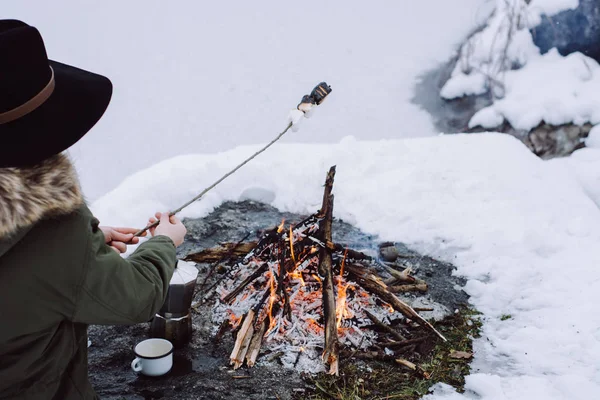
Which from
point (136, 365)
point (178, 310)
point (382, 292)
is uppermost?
point (382, 292)

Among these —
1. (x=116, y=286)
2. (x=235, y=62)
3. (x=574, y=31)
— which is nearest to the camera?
(x=116, y=286)

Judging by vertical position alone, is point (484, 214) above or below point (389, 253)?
above

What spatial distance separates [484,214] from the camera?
241 inches

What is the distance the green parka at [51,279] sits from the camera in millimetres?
1635

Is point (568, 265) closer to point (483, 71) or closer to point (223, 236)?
point (223, 236)

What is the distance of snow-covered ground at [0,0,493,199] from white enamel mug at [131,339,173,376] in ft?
32.7

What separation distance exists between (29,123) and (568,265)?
5.33 m

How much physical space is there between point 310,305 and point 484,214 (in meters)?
3.14

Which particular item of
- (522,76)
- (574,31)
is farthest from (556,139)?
(574,31)

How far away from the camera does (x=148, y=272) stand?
6.55ft

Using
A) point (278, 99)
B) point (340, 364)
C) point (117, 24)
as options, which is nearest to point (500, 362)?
point (340, 364)

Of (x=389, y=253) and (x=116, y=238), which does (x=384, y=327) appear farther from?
(x=116, y=238)

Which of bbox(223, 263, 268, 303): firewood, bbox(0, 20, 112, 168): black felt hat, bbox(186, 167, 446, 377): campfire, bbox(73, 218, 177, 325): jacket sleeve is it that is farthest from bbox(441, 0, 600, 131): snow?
bbox(0, 20, 112, 168): black felt hat

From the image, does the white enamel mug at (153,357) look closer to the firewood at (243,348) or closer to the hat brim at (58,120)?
the firewood at (243,348)
